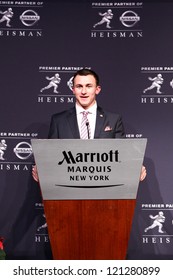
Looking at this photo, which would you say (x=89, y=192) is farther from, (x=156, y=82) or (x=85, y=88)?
(x=156, y=82)

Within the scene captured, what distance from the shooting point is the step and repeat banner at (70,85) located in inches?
221

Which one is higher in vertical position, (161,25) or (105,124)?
(161,25)

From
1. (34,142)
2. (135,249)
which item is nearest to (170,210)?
(135,249)

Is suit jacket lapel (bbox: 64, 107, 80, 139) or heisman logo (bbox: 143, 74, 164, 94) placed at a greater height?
heisman logo (bbox: 143, 74, 164, 94)

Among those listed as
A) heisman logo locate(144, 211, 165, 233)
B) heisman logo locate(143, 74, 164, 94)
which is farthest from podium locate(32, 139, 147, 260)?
heisman logo locate(143, 74, 164, 94)

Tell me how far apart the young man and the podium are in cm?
67

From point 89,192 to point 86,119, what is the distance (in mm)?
922

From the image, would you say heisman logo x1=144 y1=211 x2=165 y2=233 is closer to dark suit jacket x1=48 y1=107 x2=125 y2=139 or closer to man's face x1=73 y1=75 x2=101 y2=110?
dark suit jacket x1=48 y1=107 x2=125 y2=139

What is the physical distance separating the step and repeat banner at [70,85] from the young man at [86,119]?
0.82 metres

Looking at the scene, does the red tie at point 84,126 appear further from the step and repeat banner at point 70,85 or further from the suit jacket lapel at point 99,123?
the step and repeat banner at point 70,85

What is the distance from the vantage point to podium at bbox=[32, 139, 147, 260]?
4.08 m

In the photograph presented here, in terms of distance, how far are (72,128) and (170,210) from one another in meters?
1.40
